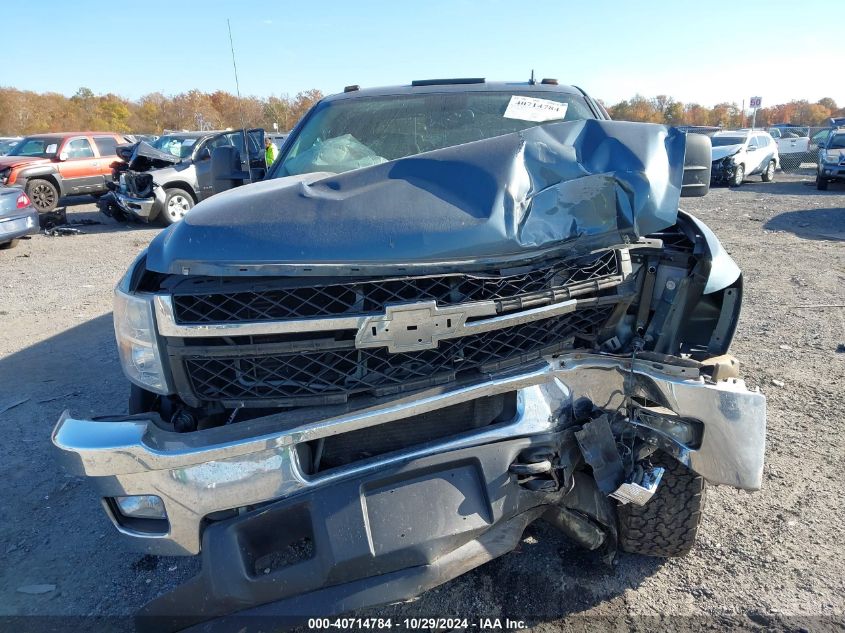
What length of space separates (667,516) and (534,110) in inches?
91.1

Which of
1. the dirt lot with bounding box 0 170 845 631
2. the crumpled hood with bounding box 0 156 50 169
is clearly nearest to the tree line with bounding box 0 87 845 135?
Answer: the crumpled hood with bounding box 0 156 50 169

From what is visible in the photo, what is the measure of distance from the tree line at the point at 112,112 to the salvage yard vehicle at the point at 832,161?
2890 centimetres

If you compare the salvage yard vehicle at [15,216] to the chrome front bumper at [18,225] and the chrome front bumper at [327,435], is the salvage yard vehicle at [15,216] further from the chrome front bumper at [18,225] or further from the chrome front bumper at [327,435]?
the chrome front bumper at [327,435]

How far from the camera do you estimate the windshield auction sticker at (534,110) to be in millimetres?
3363

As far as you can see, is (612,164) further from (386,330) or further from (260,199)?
(260,199)

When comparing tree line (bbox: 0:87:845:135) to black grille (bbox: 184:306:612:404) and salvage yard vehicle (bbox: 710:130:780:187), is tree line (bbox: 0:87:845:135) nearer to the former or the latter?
salvage yard vehicle (bbox: 710:130:780:187)

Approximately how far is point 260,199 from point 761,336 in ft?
15.3

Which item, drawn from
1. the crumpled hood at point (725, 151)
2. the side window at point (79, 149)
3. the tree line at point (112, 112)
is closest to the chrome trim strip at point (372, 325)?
the side window at point (79, 149)

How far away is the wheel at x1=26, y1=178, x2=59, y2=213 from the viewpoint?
1312 cm

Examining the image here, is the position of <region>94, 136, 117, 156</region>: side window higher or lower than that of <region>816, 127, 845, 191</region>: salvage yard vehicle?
higher

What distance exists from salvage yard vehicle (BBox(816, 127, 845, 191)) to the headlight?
19151 mm

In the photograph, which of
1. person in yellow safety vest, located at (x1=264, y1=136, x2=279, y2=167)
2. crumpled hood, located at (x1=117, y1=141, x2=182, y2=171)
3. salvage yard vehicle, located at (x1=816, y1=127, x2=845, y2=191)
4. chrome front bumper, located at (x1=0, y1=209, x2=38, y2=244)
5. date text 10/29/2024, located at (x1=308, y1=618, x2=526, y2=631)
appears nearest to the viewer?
date text 10/29/2024, located at (x1=308, y1=618, x2=526, y2=631)

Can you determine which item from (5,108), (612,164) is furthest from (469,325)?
(5,108)

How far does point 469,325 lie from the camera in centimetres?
187
